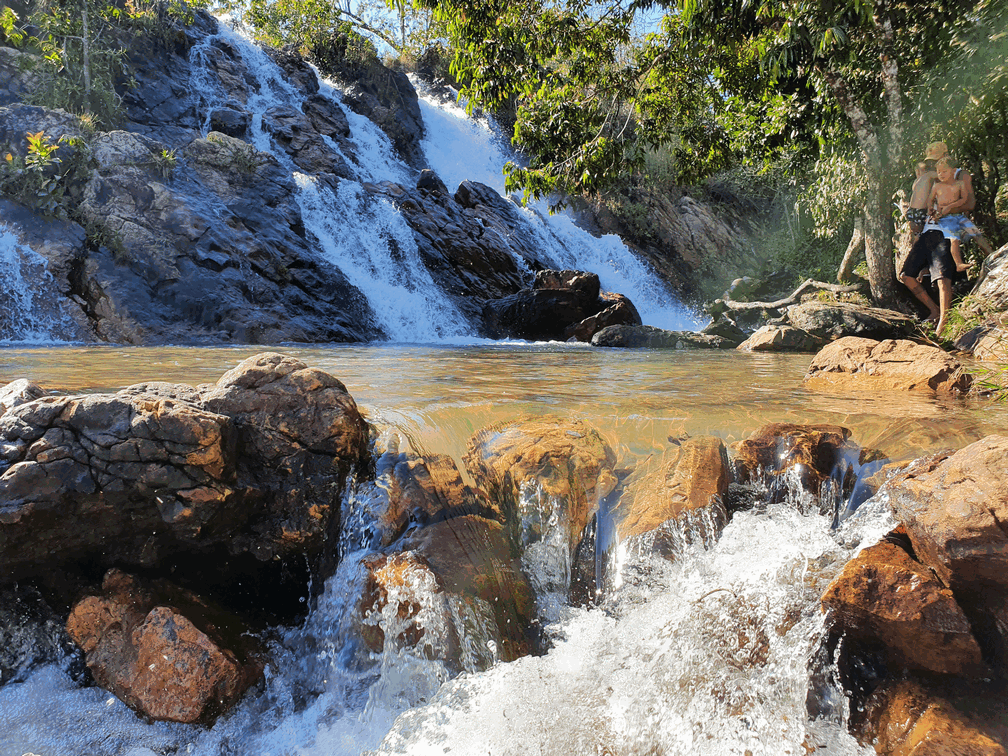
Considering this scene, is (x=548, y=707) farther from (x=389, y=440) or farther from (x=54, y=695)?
(x=54, y=695)

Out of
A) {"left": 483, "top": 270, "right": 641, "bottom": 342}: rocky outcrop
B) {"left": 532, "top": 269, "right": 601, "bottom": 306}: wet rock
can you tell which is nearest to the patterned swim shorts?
{"left": 483, "top": 270, "right": 641, "bottom": 342}: rocky outcrop

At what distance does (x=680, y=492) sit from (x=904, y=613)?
1051 millimetres

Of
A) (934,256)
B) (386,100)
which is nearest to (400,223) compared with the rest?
(386,100)

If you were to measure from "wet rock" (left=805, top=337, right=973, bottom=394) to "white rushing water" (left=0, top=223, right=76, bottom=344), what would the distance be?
1122cm

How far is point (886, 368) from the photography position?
16.8ft

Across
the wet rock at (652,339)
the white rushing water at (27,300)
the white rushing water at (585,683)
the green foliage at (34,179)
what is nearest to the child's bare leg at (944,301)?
the wet rock at (652,339)

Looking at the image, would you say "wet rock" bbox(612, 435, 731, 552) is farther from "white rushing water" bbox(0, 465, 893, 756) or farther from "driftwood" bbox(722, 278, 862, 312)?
"driftwood" bbox(722, 278, 862, 312)

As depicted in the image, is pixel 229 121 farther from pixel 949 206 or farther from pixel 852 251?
pixel 949 206

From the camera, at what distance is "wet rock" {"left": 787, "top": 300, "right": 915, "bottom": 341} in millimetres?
8234

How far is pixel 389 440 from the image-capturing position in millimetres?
3482

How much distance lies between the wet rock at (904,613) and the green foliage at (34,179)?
13.6 metres

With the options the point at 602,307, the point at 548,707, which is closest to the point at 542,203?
the point at 602,307

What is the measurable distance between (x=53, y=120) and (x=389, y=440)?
1325 cm

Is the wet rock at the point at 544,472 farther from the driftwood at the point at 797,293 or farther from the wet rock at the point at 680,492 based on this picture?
the driftwood at the point at 797,293
